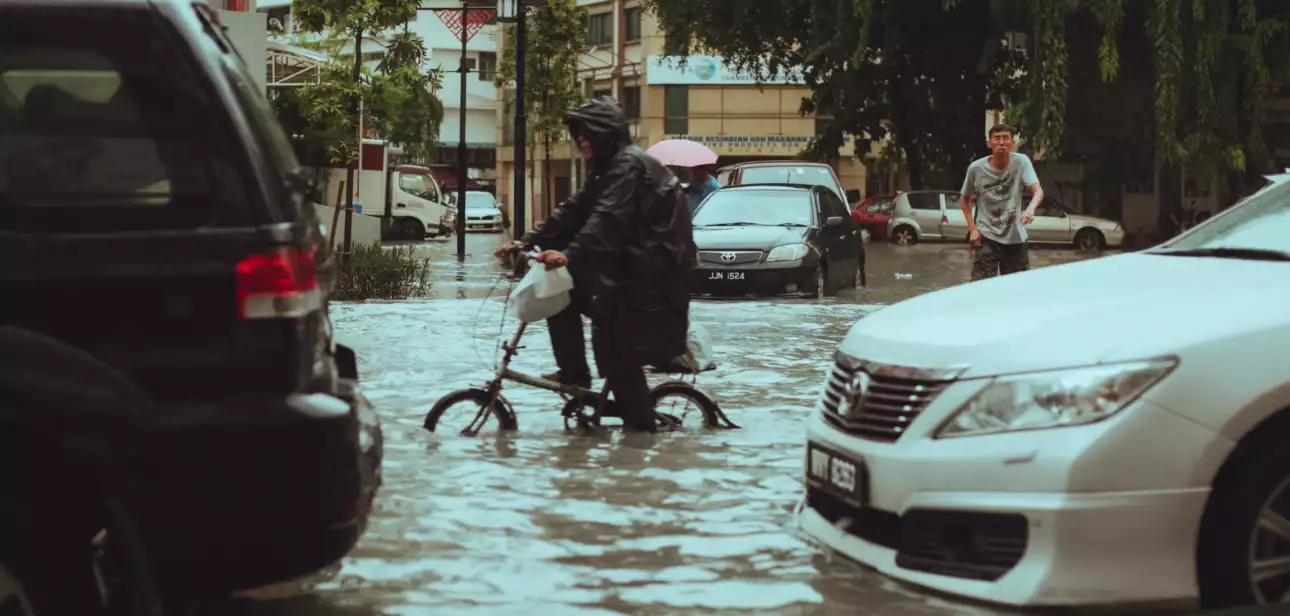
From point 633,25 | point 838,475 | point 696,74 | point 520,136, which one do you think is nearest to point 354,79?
point 520,136

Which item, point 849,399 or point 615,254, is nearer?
point 849,399

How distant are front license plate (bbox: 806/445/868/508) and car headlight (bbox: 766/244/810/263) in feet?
47.4

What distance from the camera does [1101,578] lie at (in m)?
5.17

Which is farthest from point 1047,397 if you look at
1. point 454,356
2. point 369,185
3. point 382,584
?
→ point 369,185

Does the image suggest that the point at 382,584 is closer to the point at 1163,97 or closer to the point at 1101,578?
the point at 1101,578

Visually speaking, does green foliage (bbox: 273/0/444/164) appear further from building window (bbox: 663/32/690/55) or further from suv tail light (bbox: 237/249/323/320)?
suv tail light (bbox: 237/249/323/320)

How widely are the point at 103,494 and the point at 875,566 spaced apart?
2.52 metres

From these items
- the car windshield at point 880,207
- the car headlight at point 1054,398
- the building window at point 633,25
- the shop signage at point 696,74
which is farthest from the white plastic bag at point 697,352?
the building window at point 633,25

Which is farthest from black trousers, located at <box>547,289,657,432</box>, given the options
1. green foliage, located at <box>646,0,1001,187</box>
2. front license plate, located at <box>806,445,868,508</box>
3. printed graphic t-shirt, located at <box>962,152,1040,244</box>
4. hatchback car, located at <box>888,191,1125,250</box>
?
hatchback car, located at <box>888,191,1125,250</box>

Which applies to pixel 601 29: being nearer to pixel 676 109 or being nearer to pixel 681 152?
pixel 676 109

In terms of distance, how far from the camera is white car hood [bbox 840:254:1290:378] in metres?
5.25

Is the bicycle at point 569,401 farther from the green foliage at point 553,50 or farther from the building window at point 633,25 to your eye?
the building window at point 633,25

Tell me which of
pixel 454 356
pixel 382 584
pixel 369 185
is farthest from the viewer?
pixel 369 185

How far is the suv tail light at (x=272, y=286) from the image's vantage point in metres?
4.27
